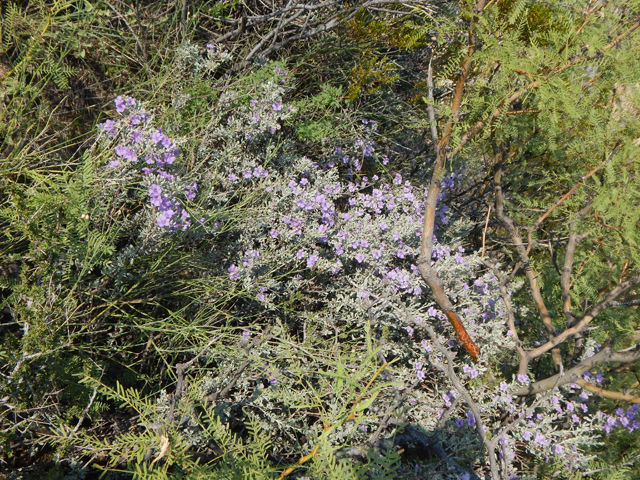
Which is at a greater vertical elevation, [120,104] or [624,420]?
[120,104]

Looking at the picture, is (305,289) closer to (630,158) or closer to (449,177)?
(449,177)

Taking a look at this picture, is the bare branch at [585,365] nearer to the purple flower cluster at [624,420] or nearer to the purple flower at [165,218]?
the purple flower cluster at [624,420]

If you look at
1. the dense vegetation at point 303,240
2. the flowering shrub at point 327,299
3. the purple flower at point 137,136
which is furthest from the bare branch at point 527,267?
the purple flower at point 137,136

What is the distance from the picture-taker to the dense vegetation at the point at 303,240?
1.86 meters

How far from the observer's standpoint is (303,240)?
8.13ft

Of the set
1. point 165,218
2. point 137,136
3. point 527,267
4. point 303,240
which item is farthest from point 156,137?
point 527,267

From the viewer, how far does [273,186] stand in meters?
2.50

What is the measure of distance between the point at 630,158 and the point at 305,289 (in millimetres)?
1763

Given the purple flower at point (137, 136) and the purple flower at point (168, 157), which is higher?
the purple flower at point (137, 136)

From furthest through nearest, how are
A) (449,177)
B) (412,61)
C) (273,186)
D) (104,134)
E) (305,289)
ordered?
(412,61), (449,177), (305,289), (273,186), (104,134)

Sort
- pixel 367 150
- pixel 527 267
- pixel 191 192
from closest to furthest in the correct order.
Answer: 1. pixel 191 192
2. pixel 527 267
3. pixel 367 150

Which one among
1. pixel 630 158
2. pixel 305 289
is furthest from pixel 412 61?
pixel 305 289

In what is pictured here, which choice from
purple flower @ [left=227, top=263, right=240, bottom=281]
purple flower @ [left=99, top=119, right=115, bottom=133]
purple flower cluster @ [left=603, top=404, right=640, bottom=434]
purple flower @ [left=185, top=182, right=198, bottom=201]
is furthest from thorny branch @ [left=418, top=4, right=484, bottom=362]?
purple flower @ [left=99, top=119, right=115, bottom=133]

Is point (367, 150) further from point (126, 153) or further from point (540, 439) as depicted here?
point (540, 439)
